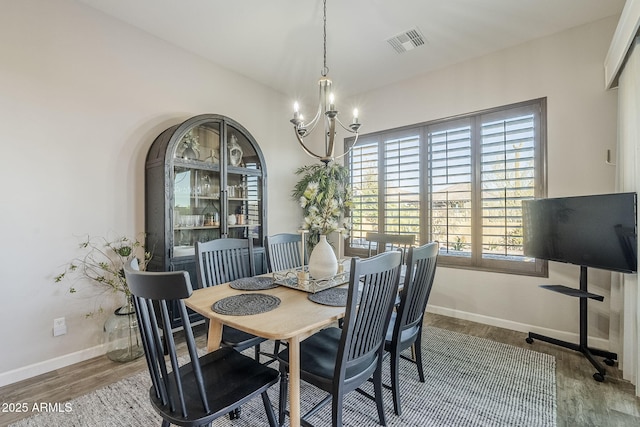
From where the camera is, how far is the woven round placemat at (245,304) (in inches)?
59.6

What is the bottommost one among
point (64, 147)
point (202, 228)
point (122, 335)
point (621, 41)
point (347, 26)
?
point (122, 335)

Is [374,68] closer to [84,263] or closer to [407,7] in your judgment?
[407,7]

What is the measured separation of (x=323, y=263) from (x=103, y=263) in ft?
6.71

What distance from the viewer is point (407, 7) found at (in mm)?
2492

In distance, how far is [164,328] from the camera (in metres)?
1.17

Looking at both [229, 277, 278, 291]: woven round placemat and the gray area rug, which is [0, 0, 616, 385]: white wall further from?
[229, 277, 278, 291]: woven round placemat

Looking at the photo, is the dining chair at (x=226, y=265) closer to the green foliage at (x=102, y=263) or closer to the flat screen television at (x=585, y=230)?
the green foliage at (x=102, y=263)

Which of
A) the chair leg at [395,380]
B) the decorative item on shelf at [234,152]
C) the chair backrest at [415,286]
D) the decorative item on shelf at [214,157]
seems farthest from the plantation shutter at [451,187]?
the decorative item on shelf at [214,157]

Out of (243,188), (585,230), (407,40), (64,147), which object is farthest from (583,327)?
(64,147)

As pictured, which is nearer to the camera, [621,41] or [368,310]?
[368,310]

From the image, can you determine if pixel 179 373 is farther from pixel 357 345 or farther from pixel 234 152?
pixel 234 152

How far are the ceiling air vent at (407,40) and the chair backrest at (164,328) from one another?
2.98m

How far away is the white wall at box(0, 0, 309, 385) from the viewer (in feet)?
7.18

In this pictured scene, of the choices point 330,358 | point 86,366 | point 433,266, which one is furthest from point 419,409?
point 86,366
